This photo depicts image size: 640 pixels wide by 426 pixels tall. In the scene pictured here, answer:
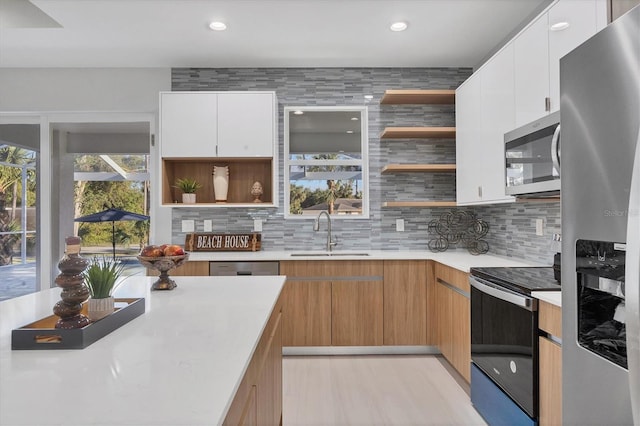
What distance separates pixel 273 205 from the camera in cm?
365

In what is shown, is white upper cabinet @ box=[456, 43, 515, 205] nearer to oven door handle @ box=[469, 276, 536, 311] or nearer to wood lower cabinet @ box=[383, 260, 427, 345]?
oven door handle @ box=[469, 276, 536, 311]

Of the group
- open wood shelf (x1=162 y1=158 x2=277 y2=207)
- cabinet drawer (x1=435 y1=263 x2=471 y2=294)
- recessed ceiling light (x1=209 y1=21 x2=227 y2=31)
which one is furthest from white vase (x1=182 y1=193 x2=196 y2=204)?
cabinet drawer (x1=435 y1=263 x2=471 y2=294)

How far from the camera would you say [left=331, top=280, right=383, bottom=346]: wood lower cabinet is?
133 inches

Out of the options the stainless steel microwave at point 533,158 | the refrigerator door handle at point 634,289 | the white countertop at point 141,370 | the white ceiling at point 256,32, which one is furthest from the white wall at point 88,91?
the refrigerator door handle at point 634,289

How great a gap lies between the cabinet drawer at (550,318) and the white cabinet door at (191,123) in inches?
111

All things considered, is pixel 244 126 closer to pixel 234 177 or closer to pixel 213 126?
pixel 213 126

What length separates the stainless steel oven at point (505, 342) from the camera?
179 cm

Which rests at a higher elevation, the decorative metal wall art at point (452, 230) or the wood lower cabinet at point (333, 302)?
the decorative metal wall art at point (452, 230)

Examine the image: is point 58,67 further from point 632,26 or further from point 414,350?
point 632,26

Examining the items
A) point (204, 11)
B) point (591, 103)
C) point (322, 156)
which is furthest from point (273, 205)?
point (591, 103)

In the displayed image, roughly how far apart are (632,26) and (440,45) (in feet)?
8.70

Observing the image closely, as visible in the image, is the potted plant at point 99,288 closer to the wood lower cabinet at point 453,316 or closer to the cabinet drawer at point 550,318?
the cabinet drawer at point 550,318

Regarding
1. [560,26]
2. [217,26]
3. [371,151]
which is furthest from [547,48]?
[217,26]

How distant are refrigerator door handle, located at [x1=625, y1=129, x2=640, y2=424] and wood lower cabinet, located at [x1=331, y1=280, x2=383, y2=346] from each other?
2498mm
